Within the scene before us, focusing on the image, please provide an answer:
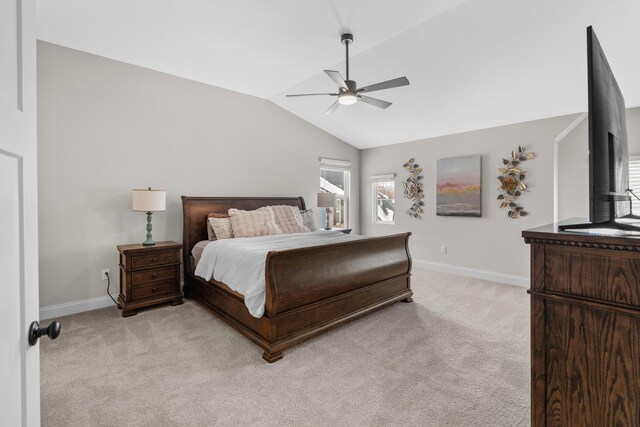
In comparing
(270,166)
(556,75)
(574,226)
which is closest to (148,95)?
(270,166)

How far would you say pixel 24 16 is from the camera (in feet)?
2.53

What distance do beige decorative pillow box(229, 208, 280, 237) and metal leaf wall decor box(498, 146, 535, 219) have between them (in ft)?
10.9

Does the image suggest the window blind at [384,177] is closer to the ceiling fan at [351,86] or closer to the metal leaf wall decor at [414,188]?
the metal leaf wall decor at [414,188]

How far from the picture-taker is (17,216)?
750 millimetres

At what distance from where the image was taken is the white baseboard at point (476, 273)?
4374 millimetres

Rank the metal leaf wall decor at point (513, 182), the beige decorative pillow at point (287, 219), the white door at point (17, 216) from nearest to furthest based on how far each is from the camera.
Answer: the white door at point (17, 216), the metal leaf wall decor at point (513, 182), the beige decorative pillow at point (287, 219)

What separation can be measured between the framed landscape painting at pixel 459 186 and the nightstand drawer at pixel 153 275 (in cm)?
414

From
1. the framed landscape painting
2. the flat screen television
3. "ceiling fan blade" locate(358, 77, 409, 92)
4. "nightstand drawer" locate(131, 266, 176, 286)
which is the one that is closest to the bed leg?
"nightstand drawer" locate(131, 266, 176, 286)

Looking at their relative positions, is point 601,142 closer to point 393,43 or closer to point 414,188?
point 393,43

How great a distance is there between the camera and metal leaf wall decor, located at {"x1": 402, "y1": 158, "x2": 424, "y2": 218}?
553 cm

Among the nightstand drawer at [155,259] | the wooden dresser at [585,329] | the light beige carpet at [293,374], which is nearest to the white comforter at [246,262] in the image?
the nightstand drawer at [155,259]

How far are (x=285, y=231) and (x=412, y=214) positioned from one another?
253 centimetres

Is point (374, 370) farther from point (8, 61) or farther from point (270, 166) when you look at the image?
point (270, 166)

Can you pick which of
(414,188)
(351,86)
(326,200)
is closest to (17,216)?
(351,86)
